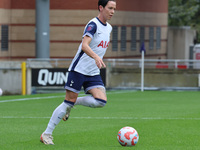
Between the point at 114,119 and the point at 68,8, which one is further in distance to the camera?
the point at 68,8

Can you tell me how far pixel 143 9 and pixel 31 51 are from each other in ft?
32.7

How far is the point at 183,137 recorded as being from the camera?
36.8 ft

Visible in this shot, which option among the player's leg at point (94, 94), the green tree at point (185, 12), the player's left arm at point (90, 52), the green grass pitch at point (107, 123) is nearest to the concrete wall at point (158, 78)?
the green grass pitch at point (107, 123)

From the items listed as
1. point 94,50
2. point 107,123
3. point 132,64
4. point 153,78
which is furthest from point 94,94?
point 132,64

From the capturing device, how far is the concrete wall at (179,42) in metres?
51.1

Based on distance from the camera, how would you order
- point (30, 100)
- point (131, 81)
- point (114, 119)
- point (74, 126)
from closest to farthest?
point (74, 126), point (114, 119), point (30, 100), point (131, 81)

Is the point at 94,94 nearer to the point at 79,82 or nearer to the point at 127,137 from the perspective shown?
the point at 79,82

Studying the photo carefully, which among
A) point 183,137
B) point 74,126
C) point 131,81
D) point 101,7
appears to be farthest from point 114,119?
point 131,81

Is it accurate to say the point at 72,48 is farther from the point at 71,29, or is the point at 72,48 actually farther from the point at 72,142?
the point at 72,142

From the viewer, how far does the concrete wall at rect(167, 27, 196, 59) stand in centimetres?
5109

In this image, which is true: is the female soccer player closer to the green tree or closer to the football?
the football

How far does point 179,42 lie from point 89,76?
42.7 m

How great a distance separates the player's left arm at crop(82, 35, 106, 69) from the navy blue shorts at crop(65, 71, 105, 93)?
22.9 inches

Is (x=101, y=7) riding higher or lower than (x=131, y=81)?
higher
